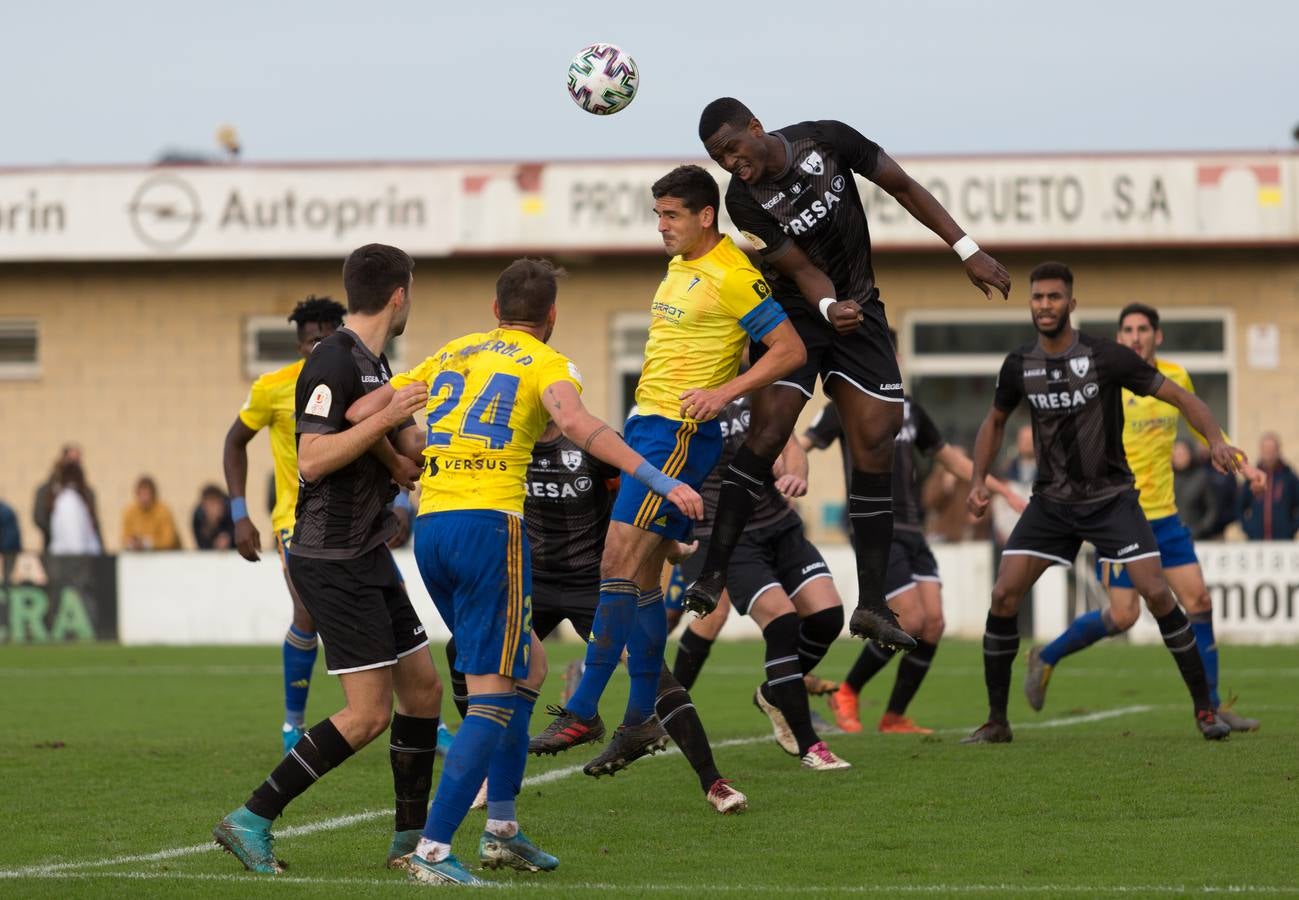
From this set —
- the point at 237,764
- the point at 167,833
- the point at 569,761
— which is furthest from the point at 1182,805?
the point at 237,764

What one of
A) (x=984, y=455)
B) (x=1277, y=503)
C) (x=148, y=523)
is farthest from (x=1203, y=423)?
(x=148, y=523)

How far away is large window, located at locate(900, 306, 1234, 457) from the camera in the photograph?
26.5m

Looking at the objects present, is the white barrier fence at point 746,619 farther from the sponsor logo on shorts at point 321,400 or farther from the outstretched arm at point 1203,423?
the sponsor logo on shorts at point 321,400

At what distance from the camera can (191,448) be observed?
28.0 m

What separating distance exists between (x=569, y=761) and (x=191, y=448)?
1859 centimetres

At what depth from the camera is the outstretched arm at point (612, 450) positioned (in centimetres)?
661

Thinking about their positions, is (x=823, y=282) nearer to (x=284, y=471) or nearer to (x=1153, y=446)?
(x=284, y=471)

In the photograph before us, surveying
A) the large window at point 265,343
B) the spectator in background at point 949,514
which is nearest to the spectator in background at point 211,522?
the large window at point 265,343

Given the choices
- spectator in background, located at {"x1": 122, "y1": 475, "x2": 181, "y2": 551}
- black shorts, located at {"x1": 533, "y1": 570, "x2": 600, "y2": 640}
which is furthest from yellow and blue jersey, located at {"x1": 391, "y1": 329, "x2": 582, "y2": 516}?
spectator in background, located at {"x1": 122, "y1": 475, "x2": 181, "y2": 551}

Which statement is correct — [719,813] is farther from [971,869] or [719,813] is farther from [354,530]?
[354,530]

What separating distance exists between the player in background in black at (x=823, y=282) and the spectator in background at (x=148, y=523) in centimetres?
1555

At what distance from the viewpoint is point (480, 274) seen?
27656mm

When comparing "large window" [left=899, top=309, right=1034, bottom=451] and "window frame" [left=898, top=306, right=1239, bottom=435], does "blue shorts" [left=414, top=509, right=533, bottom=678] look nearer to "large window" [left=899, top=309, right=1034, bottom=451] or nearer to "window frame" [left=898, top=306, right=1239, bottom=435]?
"window frame" [left=898, top=306, right=1239, bottom=435]

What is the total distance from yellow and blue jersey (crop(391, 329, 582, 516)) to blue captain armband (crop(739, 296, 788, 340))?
5.05 ft
